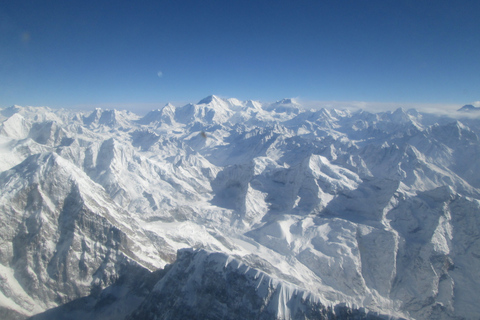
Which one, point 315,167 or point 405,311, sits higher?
point 315,167

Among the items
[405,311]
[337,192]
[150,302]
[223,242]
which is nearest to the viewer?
[150,302]

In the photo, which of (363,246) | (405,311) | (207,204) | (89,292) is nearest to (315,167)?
(363,246)

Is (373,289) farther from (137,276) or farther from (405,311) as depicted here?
(137,276)

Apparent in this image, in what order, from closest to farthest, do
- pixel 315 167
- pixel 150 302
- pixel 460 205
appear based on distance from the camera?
pixel 150 302
pixel 460 205
pixel 315 167

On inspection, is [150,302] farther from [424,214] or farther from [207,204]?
[424,214]

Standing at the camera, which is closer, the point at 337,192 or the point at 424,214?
the point at 424,214

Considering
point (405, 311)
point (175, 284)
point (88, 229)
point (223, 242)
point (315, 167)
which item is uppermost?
point (315, 167)
